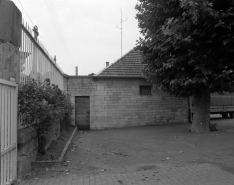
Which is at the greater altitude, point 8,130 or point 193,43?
point 193,43

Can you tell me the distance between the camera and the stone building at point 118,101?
15.0m

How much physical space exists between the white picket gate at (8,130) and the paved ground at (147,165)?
468 mm

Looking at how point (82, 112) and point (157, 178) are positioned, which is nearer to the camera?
point (157, 178)

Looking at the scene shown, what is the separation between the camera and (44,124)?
5648 mm

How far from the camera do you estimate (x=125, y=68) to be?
15742 mm

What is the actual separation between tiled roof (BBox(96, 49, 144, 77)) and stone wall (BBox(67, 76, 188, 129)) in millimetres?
355

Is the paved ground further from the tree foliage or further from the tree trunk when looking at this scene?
the tree foliage

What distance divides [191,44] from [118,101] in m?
7.09

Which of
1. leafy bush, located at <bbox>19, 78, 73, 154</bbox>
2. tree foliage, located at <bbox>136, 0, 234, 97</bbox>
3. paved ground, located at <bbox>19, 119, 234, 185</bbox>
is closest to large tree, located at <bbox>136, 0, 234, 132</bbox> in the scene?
tree foliage, located at <bbox>136, 0, 234, 97</bbox>

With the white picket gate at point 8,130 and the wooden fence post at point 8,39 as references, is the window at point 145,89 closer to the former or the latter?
the wooden fence post at point 8,39

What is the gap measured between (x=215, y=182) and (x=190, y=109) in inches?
472

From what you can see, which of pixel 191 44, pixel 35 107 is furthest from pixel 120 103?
pixel 35 107

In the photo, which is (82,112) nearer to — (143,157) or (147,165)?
(143,157)

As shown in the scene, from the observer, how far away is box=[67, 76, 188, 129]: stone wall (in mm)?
14961
